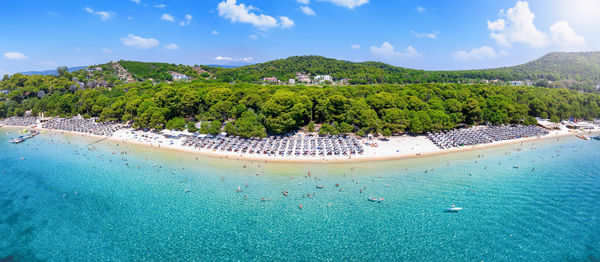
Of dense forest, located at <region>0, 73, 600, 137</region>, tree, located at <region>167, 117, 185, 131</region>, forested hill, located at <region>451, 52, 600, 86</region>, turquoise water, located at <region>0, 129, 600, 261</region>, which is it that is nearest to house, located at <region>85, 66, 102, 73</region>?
dense forest, located at <region>0, 73, 600, 137</region>

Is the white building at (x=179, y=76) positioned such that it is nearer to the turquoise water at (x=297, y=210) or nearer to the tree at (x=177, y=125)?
the tree at (x=177, y=125)

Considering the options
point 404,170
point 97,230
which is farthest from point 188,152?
point 404,170

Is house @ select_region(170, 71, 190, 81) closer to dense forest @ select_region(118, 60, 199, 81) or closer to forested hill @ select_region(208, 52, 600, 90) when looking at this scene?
dense forest @ select_region(118, 60, 199, 81)

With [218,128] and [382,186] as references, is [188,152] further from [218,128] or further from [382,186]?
[382,186]

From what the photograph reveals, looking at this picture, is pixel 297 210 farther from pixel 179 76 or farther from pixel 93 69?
pixel 93 69

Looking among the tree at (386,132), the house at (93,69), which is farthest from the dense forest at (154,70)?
the tree at (386,132)

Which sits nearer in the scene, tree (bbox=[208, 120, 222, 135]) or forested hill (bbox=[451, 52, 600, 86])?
tree (bbox=[208, 120, 222, 135])

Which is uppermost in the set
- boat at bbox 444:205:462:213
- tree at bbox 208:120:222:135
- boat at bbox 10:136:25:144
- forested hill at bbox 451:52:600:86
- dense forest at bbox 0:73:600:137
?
forested hill at bbox 451:52:600:86
